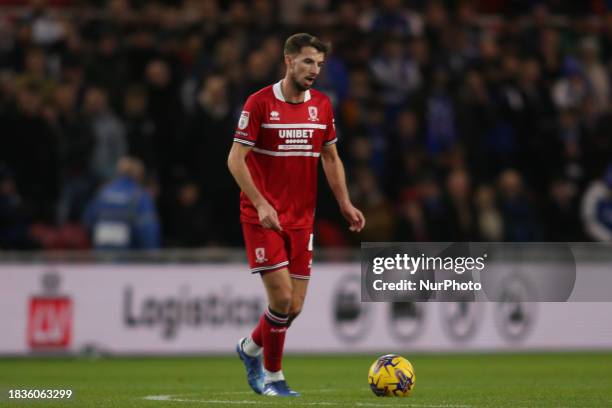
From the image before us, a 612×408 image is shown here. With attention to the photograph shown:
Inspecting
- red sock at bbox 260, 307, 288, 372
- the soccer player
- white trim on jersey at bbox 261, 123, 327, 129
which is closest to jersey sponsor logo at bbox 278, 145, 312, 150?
the soccer player

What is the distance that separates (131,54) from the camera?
18.6 meters

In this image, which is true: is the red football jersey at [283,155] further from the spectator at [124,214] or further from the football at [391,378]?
the spectator at [124,214]

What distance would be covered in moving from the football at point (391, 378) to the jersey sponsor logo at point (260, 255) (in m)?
1.20

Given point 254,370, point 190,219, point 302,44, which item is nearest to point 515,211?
point 190,219

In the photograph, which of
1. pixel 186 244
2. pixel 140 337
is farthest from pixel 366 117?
pixel 140 337

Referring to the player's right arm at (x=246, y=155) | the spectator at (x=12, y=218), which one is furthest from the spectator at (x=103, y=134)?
the player's right arm at (x=246, y=155)

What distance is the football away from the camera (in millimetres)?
9789

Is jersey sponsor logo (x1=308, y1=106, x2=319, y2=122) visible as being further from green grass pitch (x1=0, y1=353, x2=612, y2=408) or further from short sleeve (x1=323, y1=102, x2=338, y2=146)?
green grass pitch (x1=0, y1=353, x2=612, y2=408)

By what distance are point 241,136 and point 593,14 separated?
16.3m

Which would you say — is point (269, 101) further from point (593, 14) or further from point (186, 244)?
point (593, 14)

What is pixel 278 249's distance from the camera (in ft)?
32.6

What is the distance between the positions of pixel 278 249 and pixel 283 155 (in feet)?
2.44

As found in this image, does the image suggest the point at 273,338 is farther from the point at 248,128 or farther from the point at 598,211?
the point at 598,211

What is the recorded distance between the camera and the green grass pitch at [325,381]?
371 inches
